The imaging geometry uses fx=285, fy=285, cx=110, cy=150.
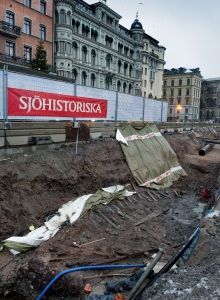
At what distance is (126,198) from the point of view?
11266mm

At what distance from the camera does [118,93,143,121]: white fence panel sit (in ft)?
52.7

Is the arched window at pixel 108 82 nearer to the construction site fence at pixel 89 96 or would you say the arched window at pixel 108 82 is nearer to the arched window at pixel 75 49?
the arched window at pixel 75 49

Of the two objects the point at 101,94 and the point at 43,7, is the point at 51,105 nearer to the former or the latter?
the point at 101,94

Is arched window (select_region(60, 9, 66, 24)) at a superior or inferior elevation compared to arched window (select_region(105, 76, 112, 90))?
superior

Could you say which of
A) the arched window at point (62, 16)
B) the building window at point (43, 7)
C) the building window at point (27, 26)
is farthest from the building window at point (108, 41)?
the building window at point (27, 26)

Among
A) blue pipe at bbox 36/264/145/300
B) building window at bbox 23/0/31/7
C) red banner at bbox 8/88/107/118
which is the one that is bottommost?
blue pipe at bbox 36/264/145/300

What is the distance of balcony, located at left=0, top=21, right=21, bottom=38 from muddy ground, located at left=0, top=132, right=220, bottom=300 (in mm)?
25063

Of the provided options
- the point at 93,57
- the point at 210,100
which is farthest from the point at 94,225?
the point at 210,100

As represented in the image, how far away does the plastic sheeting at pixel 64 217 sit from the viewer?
24.4 ft

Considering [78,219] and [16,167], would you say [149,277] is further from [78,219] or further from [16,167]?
[16,167]

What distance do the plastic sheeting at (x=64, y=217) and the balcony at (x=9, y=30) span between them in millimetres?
27913

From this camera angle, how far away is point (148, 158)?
Answer: 14.9 meters

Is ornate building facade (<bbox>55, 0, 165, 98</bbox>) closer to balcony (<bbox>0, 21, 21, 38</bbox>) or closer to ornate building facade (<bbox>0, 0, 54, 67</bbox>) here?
ornate building facade (<bbox>0, 0, 54, 67</bbox>)

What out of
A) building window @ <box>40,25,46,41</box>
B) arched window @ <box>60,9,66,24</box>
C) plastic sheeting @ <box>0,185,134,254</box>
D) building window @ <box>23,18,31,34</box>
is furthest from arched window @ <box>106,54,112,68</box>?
plastic sheeting @ <box>0,185,134,254</box>
